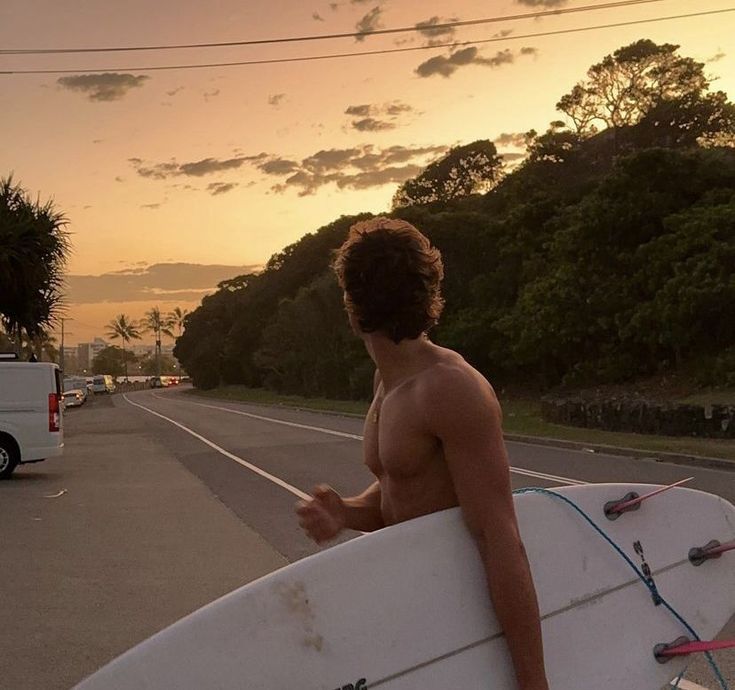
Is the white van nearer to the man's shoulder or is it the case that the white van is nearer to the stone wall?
the stone wall

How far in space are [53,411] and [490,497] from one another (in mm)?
15226

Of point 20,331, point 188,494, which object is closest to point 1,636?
point 188,494

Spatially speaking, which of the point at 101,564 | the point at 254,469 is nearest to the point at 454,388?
the point at 101,564

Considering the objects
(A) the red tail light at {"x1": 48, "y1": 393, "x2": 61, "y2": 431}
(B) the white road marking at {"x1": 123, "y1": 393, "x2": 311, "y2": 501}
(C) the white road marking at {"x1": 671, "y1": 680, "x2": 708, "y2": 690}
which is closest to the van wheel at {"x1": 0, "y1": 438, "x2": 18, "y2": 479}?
(A) the red tail light at {"x1": 48, "y1": 393, "x2": 61, "y2": 431}

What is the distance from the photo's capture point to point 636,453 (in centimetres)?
1794

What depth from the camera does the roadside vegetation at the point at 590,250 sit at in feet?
102

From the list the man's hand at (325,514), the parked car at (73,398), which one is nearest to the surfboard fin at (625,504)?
the man's hand at (325,514)

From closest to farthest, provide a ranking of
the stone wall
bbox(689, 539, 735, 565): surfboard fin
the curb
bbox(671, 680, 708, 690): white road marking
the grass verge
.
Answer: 1. bbox(689, 539, 735, 565): surfboard fin
2. bbox(671, 680, 708, 690): white road marking
3. the curb
4. the grass verge
5. the stone wall

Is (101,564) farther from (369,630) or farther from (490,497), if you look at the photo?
(490,497)

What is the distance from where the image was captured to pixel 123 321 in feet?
619

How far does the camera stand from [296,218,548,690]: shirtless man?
2236mm

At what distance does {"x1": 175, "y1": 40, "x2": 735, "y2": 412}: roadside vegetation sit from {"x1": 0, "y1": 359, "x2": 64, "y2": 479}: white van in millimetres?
19172

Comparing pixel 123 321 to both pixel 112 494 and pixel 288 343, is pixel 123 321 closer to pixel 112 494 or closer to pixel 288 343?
pixel 288 343

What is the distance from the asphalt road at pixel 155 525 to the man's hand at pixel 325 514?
3.09 metres
